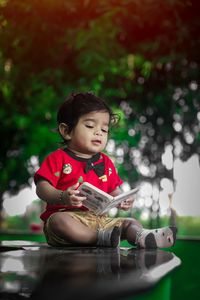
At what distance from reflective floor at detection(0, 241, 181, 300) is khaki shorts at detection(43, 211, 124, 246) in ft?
1.03

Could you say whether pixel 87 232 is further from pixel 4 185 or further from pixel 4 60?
pixel 4 185

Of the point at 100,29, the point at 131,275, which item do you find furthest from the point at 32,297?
the point at 100,29

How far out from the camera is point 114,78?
7559mm

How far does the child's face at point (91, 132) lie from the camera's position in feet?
7.43

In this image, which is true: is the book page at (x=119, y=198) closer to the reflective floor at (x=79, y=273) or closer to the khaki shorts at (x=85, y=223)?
the khaki shorts at (x=85, y=223)

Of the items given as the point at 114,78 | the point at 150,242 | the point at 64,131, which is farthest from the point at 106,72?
the point at 150,242

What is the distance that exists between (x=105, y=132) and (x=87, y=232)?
461mm

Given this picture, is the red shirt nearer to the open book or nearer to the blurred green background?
the open book

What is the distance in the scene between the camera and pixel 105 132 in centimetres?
229

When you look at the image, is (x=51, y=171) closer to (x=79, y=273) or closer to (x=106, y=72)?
(x=79, y=273)

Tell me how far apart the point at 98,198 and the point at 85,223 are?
149 millimetres

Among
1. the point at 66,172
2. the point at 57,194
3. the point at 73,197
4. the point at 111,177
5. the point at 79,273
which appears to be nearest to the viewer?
the point at 79,273

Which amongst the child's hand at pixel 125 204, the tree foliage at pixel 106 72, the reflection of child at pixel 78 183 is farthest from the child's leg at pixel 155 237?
the tree foliage at pixel 106 72

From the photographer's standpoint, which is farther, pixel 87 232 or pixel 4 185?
pixel 4 185
